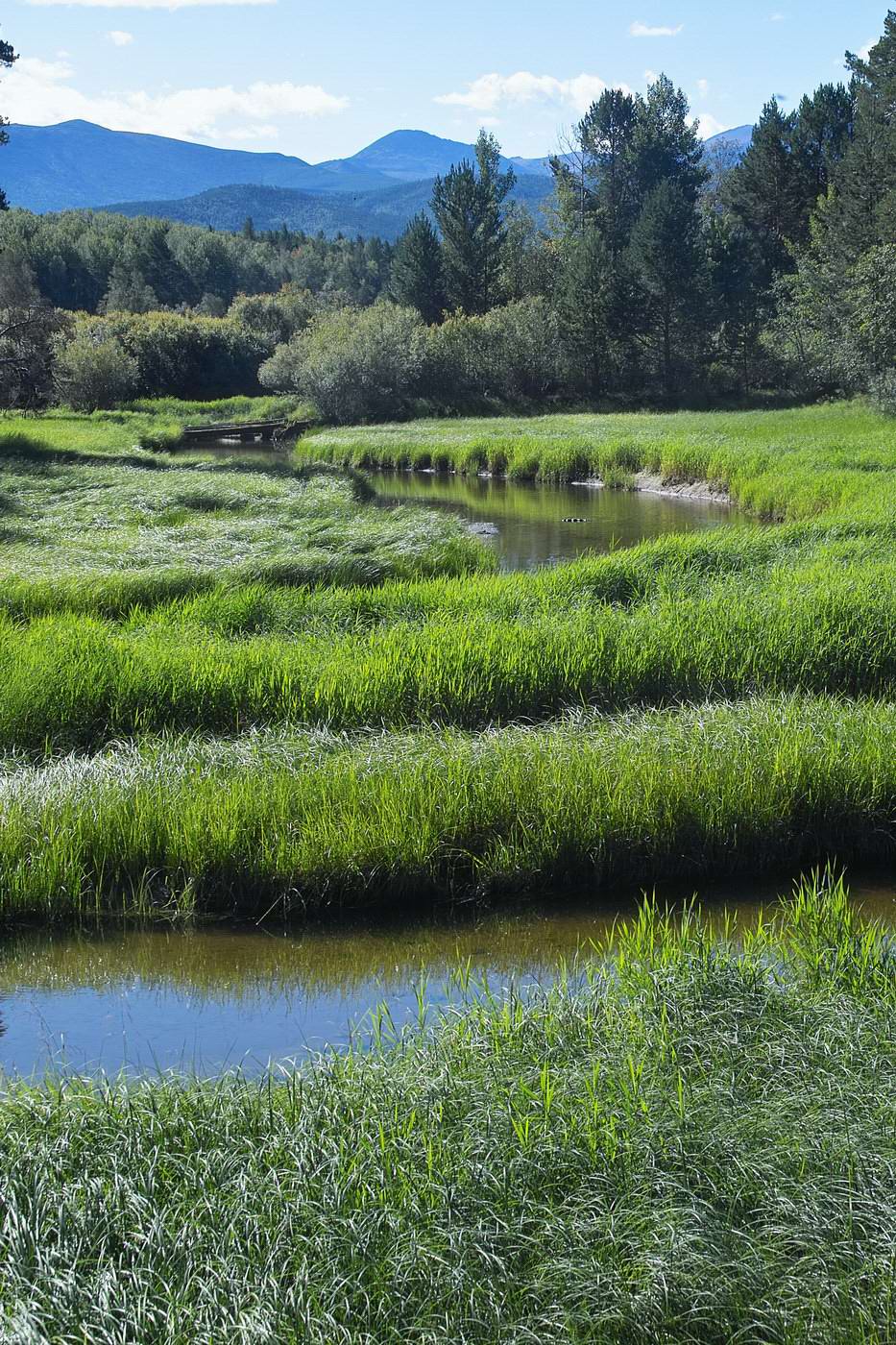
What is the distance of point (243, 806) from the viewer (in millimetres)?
7156

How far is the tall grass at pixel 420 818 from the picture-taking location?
22.6 feet

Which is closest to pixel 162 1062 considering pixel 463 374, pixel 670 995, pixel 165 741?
pixel 670 995

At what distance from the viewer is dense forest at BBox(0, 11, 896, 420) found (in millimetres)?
45000

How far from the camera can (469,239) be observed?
67.8 m

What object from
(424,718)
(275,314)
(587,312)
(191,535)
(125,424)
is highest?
(275,314)

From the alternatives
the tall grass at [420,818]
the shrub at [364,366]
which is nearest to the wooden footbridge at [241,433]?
the shrub at [364,366]

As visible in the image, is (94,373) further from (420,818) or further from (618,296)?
(420,818)

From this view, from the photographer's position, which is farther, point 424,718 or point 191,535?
point 191,535

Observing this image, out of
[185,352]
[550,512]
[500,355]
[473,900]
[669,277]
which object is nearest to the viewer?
[473,900]

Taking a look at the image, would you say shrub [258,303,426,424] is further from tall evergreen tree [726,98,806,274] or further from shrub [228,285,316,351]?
shrub [228,285,316,351]

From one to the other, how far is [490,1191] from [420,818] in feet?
11.9

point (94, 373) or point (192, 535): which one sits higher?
point (94, 373)

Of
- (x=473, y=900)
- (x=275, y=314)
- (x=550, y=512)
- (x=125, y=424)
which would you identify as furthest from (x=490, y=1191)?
(x=275, y=314)

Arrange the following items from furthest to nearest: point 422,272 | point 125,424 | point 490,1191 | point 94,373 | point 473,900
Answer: point 422,272 → point 94,373 → point 125,424 → point 473,900 → point 490,1191
